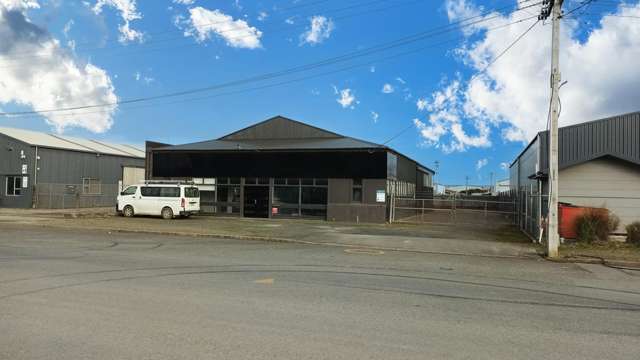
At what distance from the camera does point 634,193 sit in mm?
19984

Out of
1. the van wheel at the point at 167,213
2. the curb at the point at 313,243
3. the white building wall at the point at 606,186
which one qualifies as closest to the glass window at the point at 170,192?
the van wheel at the point at 167,213

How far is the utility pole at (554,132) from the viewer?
587 inches

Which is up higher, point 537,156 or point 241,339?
point 537,156

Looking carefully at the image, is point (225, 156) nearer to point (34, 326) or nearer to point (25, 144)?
point (25, 144)

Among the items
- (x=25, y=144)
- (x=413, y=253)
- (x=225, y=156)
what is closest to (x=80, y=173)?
(x=25, y=144)

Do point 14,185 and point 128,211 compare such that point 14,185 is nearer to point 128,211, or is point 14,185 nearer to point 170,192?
point 128,211

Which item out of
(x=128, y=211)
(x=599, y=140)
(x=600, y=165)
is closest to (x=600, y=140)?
(x=599, y=140)

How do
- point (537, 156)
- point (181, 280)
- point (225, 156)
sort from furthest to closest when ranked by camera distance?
point (225, 156) → point (537, 156) → point (181, 280)

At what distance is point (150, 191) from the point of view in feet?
94.5

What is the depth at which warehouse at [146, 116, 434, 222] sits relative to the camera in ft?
94.8

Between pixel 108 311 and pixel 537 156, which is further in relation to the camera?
pixel 537 156

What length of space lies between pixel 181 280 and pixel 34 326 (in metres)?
3.39

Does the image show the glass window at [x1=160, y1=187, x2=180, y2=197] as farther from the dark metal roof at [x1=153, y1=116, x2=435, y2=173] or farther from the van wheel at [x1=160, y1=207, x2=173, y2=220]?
the dark metal roof at [x1=153, y1=116, x2=435, y2=173]

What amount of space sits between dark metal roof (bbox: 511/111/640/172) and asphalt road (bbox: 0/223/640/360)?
8.87 meters
